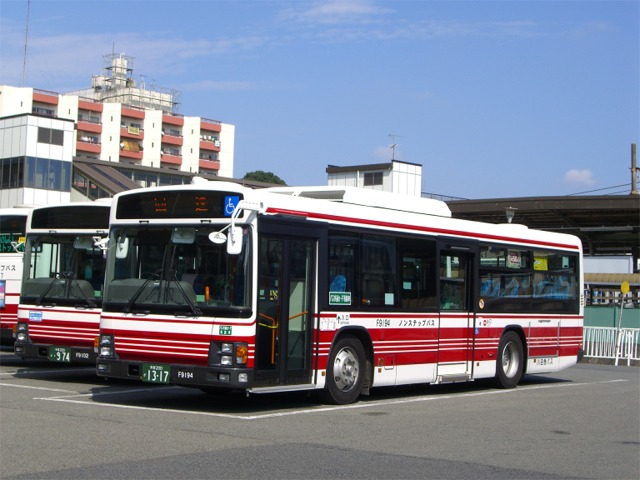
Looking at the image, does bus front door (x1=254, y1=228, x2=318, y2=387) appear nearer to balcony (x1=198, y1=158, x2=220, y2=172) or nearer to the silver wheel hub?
the silver wheel hub

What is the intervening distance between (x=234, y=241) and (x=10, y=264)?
10.4 metres

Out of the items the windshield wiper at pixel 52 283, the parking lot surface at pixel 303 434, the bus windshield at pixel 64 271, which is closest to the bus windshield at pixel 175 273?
the parking lot surface at pixel 303 434

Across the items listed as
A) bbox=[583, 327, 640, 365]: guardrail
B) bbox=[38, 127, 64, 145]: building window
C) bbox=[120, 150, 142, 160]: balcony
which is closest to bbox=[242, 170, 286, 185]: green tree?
bbox=[120, 150, 142, 160]: balcony

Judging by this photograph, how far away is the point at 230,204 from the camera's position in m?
12.2

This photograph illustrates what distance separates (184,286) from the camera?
12234 millimetres

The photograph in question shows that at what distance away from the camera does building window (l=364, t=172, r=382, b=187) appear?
45.8 m

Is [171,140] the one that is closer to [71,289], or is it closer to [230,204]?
[71,289]

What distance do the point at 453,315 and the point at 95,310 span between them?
20.1ft

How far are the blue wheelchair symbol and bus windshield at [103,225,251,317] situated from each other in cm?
24

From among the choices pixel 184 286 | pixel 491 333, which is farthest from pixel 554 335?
pixel 184 286

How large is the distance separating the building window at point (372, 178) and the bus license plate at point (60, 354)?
101ft

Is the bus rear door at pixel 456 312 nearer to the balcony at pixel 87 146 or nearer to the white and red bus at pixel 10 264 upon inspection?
the white and red bus at pixel 10 264

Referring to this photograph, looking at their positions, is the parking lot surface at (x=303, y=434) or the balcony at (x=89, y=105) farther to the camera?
the balcony at (x=89, y=105)

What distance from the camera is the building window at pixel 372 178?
Answer: 45.8 m
